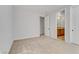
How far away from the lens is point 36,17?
33.5ft

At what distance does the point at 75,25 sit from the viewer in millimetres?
5973

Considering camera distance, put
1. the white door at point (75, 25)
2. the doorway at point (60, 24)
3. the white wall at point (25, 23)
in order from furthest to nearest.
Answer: the doorway at point (60, 24) → the white wall at point (25, 23) → the white door at point (75, 25)

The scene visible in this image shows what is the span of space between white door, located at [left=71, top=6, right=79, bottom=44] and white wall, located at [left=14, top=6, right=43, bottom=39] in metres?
3.63

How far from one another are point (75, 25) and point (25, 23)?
4.16 m

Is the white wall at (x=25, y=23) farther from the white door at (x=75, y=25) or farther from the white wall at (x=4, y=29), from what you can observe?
the white wall at (x=4, y=29)

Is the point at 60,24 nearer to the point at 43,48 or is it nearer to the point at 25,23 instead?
the point at 25,23

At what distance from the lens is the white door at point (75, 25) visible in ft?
19.1

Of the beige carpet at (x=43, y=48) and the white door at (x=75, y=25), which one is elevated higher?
the white door at (x=75, y=25)

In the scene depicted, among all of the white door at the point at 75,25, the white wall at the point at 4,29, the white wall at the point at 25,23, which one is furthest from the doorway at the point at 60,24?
the white wall at the point at 4,29

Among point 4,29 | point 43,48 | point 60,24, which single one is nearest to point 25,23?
point 43,48

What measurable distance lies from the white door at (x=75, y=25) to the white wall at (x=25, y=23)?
11.9 feet

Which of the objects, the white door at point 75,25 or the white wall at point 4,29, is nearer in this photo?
the white wall at point 4,29
